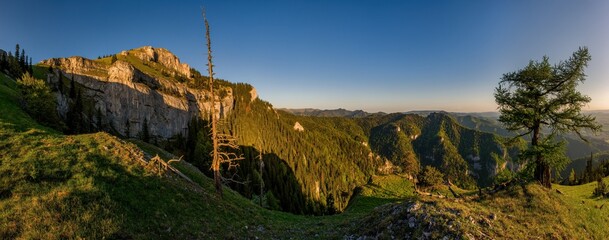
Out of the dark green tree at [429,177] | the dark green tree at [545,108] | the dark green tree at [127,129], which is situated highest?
the dark green tree at [545,108]

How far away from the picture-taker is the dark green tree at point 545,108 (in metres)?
19.8

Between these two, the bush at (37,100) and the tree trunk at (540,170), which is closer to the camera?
the tree trunk at (540,170)

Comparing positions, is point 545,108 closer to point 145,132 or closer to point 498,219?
point 498,219

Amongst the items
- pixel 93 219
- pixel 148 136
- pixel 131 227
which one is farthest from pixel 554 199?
pixel 148 136

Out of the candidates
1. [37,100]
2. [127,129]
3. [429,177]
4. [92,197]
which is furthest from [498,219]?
[127,129]

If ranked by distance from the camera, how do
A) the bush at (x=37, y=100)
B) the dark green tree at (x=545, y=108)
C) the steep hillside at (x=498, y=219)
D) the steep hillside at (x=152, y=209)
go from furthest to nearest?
the bush at (x=37, y=100)
the dark green tree at (x=545, y=108)
the steep hillside at (x=498, y=219)
the steep hillside at (x=152, y=209)

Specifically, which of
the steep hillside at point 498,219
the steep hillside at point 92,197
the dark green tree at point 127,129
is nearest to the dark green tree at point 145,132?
the dark green tree at point 127,129

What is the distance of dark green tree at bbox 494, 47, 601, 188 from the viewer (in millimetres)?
19812

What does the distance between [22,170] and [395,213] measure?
2088 cm

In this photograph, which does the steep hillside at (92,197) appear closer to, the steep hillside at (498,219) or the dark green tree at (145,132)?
the steep hillside at (498,219)

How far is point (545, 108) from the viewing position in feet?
68.5

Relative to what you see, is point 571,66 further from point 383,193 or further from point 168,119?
point 168,119

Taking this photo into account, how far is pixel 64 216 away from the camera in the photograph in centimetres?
1171

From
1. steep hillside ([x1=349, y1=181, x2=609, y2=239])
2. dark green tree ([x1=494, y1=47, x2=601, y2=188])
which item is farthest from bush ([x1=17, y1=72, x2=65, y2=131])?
dark green tree ([x1=494, y1=47, x2=601, y2=188])
